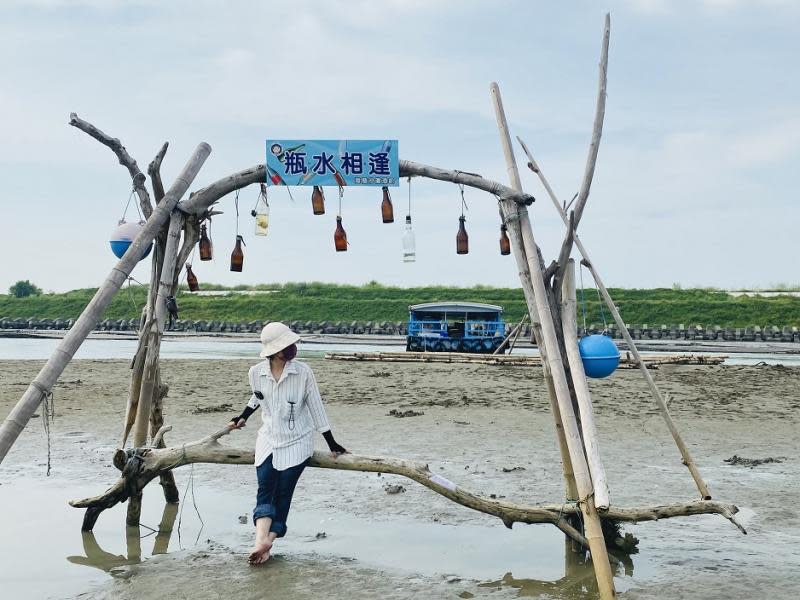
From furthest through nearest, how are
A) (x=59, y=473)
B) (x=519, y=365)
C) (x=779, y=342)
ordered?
1. (x=779, y=342)
2. (x=519, y=365)
3. (x=59, y=473)

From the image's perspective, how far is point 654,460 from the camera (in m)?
9.66

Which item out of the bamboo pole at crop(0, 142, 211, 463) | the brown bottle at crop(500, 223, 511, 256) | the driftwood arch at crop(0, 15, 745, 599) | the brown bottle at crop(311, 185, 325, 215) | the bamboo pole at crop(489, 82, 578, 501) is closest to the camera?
the driftwood arch at crop(0, 15, 745, 599)

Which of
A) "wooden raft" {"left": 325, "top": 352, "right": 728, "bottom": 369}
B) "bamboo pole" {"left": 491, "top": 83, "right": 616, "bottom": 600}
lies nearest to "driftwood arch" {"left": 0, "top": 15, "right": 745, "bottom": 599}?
"bamboo pole" {"left": 491, "top": 83, "right": 616, "bottom": 600}

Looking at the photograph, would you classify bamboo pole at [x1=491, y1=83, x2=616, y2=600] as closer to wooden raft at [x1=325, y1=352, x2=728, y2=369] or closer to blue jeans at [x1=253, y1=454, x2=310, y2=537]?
blue jeans at [x1=253, y1=454, x2=310, y2=537]

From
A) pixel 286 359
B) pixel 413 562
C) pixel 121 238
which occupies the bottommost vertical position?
pixel 413 562

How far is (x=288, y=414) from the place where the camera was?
6090 mm

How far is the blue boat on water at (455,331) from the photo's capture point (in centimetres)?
2854

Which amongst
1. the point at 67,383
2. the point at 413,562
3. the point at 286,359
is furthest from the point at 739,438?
the point at 67,383

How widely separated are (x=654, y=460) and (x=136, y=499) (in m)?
6.11

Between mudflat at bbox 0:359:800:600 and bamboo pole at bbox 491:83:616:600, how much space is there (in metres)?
0.39

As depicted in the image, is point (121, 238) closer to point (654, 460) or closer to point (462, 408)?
point (654, 460)

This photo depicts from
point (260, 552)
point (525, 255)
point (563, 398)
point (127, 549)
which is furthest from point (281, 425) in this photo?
point (525, 255)

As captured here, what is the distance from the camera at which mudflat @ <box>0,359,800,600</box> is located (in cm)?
566

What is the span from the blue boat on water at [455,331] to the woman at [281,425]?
22.4m
